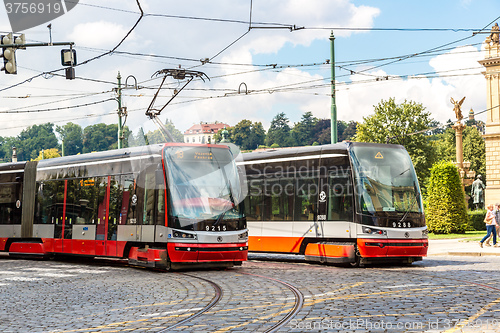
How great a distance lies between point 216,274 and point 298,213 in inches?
155

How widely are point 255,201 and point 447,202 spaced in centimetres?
1939

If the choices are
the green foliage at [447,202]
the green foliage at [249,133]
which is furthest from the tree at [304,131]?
the green foliage at [447,202]

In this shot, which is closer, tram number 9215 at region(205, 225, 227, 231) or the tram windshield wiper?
tram number 9215 at region(205, 225, 227, 231)

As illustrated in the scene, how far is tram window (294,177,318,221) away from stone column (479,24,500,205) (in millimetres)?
45314

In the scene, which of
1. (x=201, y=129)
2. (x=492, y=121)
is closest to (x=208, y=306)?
(x=201, y=129)

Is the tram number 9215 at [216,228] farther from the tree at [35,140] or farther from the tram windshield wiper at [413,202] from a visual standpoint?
the tree at [35,140]

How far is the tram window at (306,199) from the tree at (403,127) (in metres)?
51.1

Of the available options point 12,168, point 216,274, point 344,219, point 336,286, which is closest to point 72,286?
point 216,274

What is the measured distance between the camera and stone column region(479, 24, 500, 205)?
6003 cm

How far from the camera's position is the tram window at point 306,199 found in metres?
18.2

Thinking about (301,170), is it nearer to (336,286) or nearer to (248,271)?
(248,271)

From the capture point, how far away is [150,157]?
55.1ft

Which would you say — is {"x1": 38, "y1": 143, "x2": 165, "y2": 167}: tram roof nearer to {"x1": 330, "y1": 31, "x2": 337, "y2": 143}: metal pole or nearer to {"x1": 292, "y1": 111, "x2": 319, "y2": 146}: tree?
{"x1": 330, "y1": 31, "x2": 337, "y2": 143}: metal pole

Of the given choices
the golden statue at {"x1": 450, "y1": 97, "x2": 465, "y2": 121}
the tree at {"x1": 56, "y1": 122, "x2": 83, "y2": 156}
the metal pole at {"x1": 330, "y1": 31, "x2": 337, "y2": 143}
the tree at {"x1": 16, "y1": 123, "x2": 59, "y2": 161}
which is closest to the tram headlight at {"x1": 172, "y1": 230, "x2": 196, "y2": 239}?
the metal pole at {"x1": 330, "y1": 31, "x2": 337, "y2": 143}
